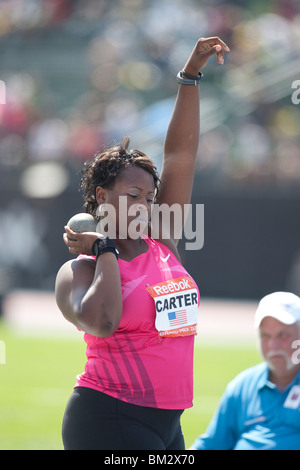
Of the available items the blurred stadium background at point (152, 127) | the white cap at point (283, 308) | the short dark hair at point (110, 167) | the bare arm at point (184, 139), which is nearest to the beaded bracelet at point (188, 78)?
the bare arm at point (184, 139)

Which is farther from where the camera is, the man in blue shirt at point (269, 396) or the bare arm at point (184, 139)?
the man in blue shirt at point (269, 396)

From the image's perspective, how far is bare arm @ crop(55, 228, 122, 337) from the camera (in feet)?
8.55

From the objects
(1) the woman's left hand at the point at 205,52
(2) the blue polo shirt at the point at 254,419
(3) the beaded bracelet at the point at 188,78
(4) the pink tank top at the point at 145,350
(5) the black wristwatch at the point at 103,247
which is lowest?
(2) the blue polo shirt at the point at 254,419

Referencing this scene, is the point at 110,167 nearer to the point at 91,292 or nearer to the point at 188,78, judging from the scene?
the point at 91,292

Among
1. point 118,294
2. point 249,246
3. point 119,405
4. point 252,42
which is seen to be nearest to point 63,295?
point 118,294

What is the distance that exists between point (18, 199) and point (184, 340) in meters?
12.3

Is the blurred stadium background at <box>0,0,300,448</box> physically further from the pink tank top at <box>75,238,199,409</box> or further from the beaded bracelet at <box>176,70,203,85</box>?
the pink tank top at <box>75,238,199,409</box>

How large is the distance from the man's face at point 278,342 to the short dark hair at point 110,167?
35.0 inches

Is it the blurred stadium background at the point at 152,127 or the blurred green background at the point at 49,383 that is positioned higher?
the blurred stadium background at the point at 152,127

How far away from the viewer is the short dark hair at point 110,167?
9.54 feet

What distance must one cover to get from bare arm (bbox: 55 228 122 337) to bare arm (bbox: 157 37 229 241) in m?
0.57

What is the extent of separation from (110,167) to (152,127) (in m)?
12.3

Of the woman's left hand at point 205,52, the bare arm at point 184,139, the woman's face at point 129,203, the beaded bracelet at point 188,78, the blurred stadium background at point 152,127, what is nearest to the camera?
the woman's face at point 129,203

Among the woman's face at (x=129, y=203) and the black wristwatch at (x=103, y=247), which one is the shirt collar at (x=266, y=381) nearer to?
the woman's face at (x=129, y=203)
